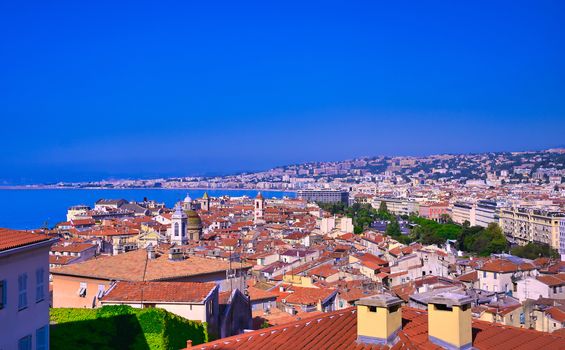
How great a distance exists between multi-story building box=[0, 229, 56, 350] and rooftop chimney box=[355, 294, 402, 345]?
15.7 feet

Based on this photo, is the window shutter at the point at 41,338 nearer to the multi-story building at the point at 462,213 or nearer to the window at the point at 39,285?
the window at the point at 39,285

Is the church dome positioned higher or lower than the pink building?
higher

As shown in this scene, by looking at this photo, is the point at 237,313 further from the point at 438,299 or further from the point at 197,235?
the point at 197,235

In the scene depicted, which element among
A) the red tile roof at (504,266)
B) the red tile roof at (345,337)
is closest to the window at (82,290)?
the red tile roof at (345,337)

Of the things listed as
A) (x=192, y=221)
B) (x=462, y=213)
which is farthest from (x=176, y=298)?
(x=462, y=213)

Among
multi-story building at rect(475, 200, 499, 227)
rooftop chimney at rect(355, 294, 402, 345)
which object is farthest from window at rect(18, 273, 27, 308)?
multi-story building at rect(475, 200, 499, 227)

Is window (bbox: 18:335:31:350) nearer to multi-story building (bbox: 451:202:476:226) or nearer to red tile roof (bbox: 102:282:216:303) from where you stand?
red tile roof (bbox: 102:282:216:303)

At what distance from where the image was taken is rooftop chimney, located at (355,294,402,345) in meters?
4.84

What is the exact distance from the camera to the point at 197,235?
4453cm

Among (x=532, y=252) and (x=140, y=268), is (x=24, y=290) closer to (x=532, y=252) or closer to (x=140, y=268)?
(x=140, y=268)

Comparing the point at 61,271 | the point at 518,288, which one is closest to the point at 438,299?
the point at 61,271

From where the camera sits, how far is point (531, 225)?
218 feet

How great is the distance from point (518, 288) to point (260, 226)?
35345mm

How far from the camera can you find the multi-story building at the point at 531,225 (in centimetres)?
6042
